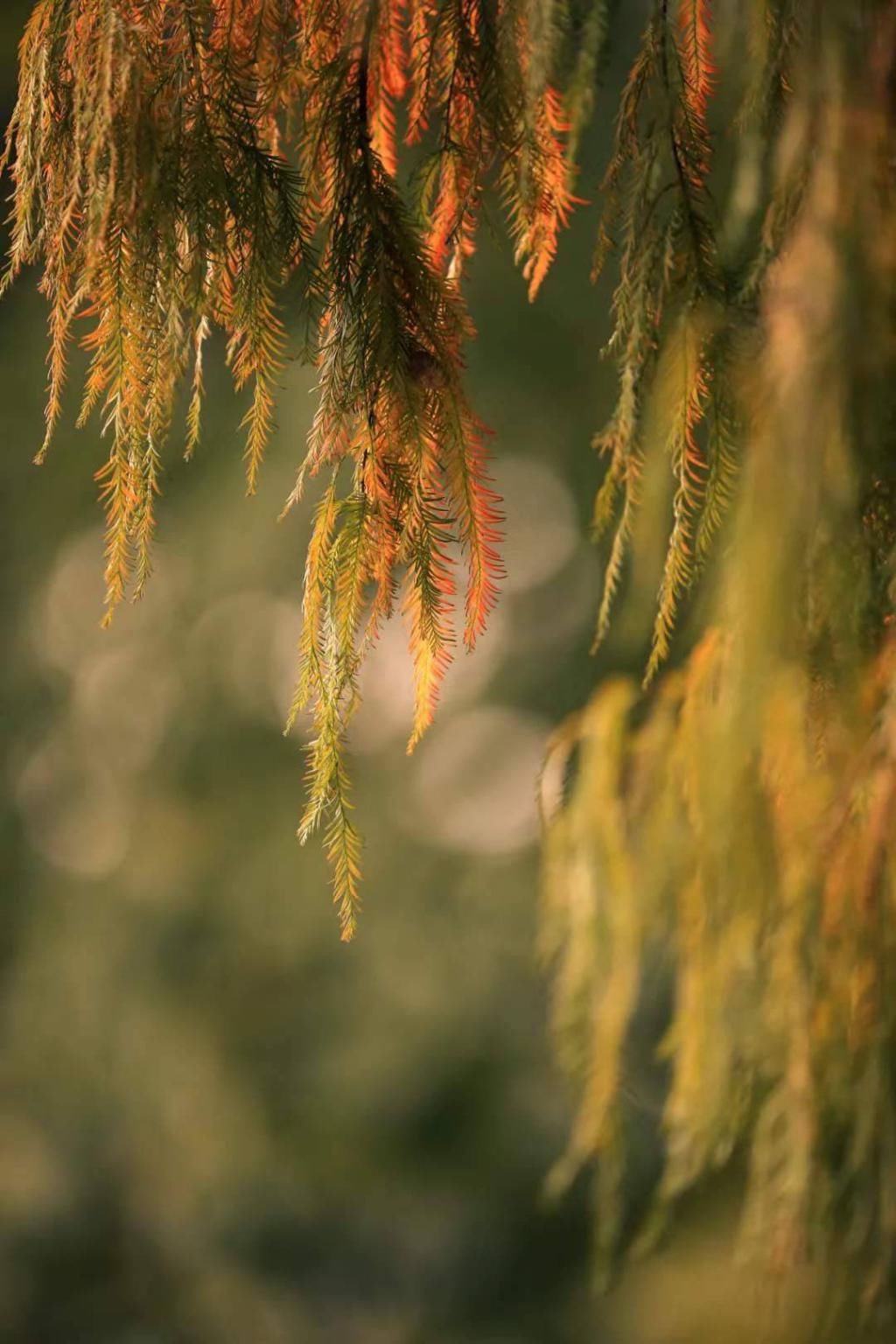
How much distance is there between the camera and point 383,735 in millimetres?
2873

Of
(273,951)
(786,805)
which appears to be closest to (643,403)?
(786,805)

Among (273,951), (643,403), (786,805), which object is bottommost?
(273,951)

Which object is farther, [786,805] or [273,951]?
[273,951]

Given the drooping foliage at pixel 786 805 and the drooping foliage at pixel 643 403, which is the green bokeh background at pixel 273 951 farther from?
the drooping foliage at pixel 786 805

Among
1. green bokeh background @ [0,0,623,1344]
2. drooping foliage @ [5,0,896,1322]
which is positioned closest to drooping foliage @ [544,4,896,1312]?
drooping foliage @ [5,0,896,1322]

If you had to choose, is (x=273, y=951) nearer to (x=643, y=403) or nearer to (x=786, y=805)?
(x=643, y=403)

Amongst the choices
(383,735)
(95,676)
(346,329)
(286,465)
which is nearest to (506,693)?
(383,735)

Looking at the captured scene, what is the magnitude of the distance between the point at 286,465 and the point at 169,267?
6.65 ft

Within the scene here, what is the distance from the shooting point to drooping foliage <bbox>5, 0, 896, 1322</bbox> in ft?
1.67

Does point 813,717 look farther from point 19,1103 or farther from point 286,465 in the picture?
point 19,1103

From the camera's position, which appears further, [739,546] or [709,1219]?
[709,1219]

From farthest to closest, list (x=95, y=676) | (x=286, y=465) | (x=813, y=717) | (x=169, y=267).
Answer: (x=95, y=676) → (x=286, y=465) → (x=169, y=267) → (x=813, y=717)

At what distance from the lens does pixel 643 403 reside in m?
0.71

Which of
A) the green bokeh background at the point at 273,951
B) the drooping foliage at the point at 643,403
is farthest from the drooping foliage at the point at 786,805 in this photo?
the green bokeh background at the point at 273,951
